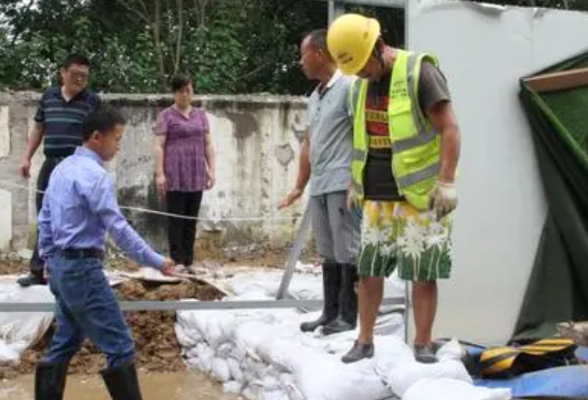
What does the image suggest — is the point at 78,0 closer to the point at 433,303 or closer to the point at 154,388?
the point at 154,388

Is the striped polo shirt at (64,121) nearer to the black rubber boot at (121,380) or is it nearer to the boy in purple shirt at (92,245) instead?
the boy in purple shirt at (92,245)

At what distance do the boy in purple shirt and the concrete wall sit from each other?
5.35 feet


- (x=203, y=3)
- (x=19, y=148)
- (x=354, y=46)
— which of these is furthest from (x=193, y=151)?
(x=203, y=3)

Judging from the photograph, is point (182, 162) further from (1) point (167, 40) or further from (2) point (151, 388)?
(1) point (167, 40)

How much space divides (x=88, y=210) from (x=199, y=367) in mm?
2360

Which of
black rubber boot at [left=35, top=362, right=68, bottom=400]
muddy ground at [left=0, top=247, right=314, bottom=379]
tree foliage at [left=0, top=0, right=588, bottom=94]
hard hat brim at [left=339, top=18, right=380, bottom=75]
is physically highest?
tree foliage at [left=0, top=0, right=588, bottom=94]

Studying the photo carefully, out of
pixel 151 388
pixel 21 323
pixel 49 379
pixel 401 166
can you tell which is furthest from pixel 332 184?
pixel 21 323

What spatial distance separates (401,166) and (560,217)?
Answer: 1446 millimetres

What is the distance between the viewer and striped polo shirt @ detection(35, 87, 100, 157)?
5.66 meters

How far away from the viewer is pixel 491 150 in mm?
4707

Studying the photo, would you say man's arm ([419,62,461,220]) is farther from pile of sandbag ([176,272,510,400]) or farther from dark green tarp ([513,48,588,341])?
dark green tarp ([513,48,588,341])

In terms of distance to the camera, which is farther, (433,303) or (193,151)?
(193,151)

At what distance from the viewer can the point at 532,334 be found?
4730 millimetres

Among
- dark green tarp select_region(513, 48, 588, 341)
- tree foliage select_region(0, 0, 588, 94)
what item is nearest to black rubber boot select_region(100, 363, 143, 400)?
dark green tarp select_region(513, 48, 588, 341)
